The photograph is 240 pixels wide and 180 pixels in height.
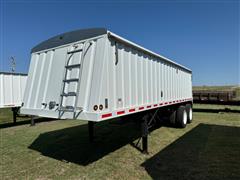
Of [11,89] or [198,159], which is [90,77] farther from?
[11,89]

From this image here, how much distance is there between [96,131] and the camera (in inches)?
342

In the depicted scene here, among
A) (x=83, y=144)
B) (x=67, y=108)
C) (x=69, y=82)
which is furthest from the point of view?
(x=83, y=144)

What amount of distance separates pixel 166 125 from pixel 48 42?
24.2 feet

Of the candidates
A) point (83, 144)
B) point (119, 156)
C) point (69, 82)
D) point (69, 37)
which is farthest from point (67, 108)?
point (83, 144)

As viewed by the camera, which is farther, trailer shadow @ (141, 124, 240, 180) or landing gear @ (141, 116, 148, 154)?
landing gear @ (141, 116, 148, 154)

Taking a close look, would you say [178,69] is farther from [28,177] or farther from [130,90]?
[28,177]

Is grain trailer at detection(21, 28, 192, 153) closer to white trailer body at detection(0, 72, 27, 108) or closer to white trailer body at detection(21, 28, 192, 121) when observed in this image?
white trailer body at detection(21, 28, 192, 121)

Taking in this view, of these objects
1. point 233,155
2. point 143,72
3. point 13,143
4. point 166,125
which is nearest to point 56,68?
point 143,72

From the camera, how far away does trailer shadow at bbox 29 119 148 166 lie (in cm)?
548

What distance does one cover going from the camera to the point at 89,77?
3955mm

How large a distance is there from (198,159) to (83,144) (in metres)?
3.84

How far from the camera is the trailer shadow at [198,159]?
4242 mm

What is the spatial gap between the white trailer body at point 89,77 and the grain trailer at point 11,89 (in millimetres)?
6018

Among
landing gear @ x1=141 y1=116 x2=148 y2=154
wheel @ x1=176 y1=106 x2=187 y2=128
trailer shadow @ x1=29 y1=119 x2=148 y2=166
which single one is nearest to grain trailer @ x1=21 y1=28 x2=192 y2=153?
landing gear @ x1=141 y1=116 x2=148 y2=154
